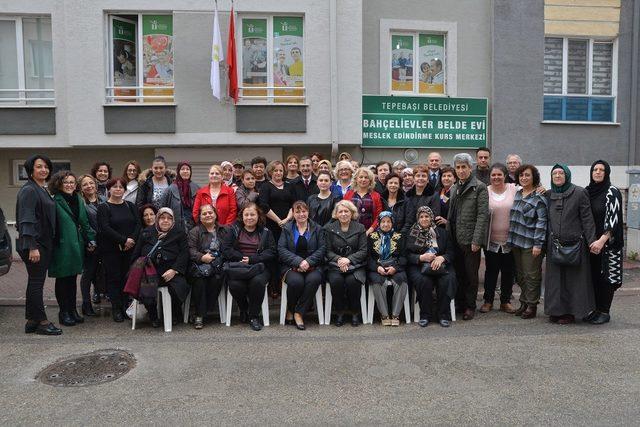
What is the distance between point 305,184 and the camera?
23.6 feet

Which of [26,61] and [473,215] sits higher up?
[26,61]

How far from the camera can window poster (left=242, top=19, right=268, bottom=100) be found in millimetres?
10438

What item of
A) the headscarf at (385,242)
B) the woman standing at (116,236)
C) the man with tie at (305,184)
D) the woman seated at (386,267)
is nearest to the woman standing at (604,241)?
the woman seated at (386,267)

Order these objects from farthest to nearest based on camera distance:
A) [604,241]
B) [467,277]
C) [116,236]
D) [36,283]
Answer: [467,277] < [116,236] < [604,241] < [36,283]

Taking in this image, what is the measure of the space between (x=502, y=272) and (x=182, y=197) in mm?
4485

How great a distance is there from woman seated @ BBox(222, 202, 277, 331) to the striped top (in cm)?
303

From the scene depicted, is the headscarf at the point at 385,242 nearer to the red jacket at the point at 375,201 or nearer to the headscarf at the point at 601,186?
the red jacket at the point at 375,201

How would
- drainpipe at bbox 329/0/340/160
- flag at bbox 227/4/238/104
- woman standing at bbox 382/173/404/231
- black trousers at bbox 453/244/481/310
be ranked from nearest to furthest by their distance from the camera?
black trousers at bbox 453/244/481/310
woman standing at bbox 382/173/404/231
flag at bbox 227/4/238/104
drainpipe at bbox 329/0/340/160

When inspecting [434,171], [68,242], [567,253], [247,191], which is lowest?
[567,253]

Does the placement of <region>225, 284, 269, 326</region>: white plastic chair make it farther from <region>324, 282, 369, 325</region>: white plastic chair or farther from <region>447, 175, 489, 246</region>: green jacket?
<region>447, 175, 489, 246</region>: green jacket

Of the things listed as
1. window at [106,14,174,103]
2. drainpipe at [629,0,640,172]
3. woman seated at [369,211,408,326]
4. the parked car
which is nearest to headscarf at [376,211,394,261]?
woman seated at [369,211,408,326]

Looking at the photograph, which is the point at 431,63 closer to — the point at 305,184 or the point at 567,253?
the point at 305,184

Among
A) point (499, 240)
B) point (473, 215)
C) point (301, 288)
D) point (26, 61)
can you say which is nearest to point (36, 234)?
point (301, 288)

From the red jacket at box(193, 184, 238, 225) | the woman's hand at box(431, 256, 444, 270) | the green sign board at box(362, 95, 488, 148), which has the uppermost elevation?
the green sign board at box(362, 95, 488, 148)
